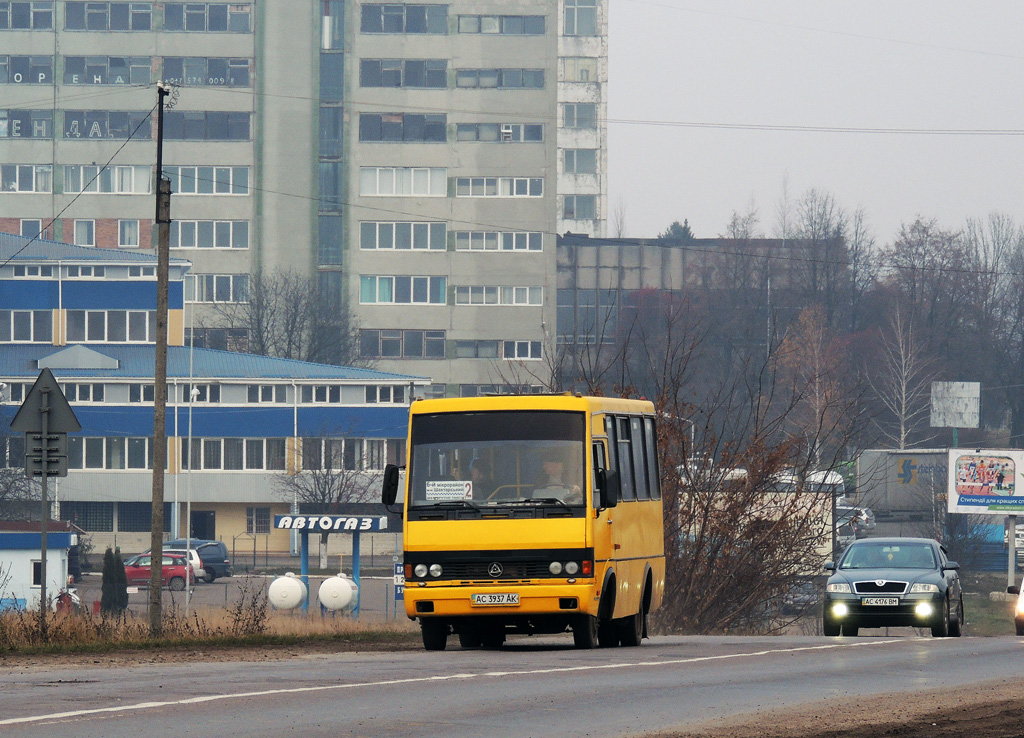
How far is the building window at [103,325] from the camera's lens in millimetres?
92875

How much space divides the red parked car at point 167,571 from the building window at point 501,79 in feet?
157

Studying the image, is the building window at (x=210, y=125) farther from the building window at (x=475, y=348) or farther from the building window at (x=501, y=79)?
the building window at (x=475, y=348)

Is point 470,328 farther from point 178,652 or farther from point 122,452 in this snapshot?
point 178,652

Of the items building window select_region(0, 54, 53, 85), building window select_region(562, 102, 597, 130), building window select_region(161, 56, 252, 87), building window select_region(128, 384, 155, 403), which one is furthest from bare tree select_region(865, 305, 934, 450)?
building window select_region(562, 102, 597, 130)

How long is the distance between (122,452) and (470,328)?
29637 mm

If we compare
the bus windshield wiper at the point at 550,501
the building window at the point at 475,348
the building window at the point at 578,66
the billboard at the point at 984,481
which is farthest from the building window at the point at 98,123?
the bus windshield wiper at the point at 550,501

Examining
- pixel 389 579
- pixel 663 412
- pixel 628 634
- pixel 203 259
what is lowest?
pixel 389 579

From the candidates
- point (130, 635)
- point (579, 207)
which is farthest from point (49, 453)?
point (579, 207)

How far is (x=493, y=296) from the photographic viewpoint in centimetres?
11056

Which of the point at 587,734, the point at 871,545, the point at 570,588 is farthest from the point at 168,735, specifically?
the point at 871,545

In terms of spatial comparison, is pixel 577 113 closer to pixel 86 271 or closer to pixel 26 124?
pixel 26 124

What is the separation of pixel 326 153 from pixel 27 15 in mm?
21429

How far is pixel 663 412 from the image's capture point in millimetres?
32688

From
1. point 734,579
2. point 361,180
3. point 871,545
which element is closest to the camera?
point 871,545
